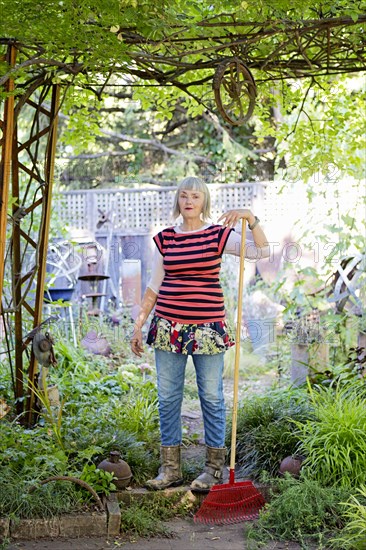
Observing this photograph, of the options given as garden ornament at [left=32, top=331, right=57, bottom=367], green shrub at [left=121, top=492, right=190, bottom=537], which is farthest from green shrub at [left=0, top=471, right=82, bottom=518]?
garden ornament at [left=32, top=331, right=57, bottom=367]

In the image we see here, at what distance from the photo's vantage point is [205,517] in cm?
341

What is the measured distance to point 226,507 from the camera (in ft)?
11.2

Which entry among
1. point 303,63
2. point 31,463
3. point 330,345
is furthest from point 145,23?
point 330,345

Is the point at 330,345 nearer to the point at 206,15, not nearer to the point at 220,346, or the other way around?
the point at 220,346

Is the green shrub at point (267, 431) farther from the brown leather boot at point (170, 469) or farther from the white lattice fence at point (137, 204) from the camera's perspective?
the white lattice fence at point (137, 204)

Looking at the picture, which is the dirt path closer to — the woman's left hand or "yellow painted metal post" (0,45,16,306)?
"yellow painted metal post" (0,45,16,306)

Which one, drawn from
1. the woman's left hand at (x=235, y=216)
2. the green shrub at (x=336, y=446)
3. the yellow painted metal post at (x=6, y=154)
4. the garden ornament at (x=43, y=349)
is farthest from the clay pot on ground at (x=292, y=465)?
the yellow painted metal post at (x=6, y=154)

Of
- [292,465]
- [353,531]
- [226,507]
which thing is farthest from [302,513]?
[292,465]

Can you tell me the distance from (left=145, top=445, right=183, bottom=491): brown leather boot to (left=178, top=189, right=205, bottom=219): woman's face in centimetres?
114

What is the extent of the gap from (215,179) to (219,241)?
578 cm

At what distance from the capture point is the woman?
353 cm

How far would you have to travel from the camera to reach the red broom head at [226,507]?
11.1 ft

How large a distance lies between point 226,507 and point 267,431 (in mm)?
744

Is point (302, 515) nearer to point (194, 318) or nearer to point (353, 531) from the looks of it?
point (353, 531)
